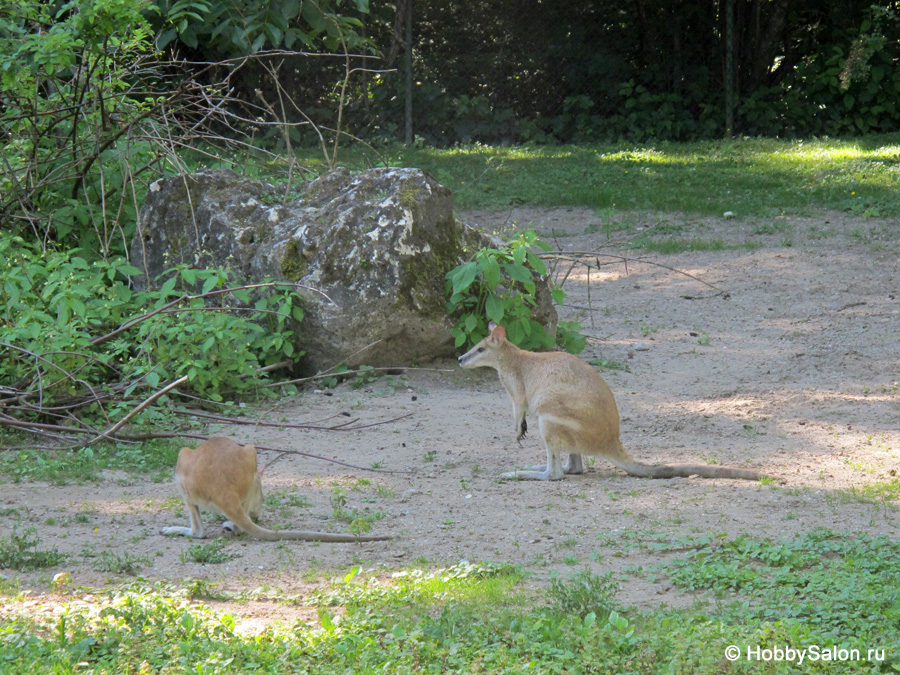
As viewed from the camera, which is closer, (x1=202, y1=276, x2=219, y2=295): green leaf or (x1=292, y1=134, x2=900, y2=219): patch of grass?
(x1=202, y1=276, x2=219, y2=295): green leaf

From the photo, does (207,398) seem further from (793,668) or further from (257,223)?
(793,668)

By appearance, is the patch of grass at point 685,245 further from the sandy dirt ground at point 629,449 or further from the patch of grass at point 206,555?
the patch of grass at point 206,555

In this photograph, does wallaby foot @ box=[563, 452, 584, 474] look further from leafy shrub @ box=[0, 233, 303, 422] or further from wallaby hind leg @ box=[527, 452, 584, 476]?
leafy shrub @ box=[0, 233, 303, 422]

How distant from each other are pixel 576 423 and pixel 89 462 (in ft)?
9.27

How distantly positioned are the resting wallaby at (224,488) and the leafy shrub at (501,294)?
2.92 metres

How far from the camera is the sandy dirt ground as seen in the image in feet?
14.7

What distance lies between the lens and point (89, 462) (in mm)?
5773

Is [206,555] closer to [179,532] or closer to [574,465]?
[179,532]

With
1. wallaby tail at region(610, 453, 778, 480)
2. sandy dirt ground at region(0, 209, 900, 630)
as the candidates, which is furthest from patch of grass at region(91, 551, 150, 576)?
wallaby tail at region(610, 453, 778, 480)

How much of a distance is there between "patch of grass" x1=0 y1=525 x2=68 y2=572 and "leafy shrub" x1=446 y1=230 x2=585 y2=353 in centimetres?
366

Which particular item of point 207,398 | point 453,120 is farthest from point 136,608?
point 453,120

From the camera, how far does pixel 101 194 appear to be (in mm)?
8188

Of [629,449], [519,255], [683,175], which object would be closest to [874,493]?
[629,449]

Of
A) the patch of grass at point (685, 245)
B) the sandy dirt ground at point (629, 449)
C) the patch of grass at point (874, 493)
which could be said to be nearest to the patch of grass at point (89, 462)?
the sandy dirt ground at point (629, 449)
